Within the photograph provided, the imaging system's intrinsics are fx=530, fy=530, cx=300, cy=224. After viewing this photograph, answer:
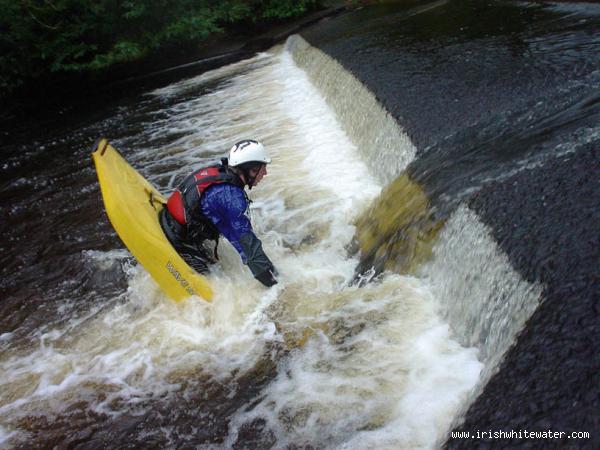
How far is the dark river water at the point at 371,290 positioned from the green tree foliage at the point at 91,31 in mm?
9646

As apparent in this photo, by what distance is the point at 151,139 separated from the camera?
9.38m

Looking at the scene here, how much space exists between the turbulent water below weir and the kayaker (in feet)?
1.31

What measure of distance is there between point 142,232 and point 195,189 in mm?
488

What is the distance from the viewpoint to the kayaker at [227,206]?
3.77 metres

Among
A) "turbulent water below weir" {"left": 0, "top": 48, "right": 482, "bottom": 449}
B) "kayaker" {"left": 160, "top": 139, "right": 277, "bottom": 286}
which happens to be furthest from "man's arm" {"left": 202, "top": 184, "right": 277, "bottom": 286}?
"turbulent water below weir" {"left": 0, "top": 48, "right": 482, "bottom": 449}

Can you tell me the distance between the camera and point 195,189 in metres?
3.82

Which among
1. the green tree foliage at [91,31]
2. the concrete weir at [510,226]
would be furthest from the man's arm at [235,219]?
the green tree foliage at [91,31]

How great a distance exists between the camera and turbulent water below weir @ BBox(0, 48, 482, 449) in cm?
298

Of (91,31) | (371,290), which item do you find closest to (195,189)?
(371,290)

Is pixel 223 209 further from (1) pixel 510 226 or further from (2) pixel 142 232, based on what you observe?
(1) pixel 510 226

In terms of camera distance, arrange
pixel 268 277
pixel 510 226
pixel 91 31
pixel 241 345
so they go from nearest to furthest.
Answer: pixel 510 226
pixel 241 345
pixel 268 277
pixel 91 31

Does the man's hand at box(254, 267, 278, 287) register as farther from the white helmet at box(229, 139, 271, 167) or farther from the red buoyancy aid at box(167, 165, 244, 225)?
the white helmet at box(229, 139, 271, 167)

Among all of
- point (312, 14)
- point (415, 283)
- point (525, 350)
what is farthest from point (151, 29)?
point (525, 350)

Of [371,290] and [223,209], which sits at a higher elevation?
[223,209]
